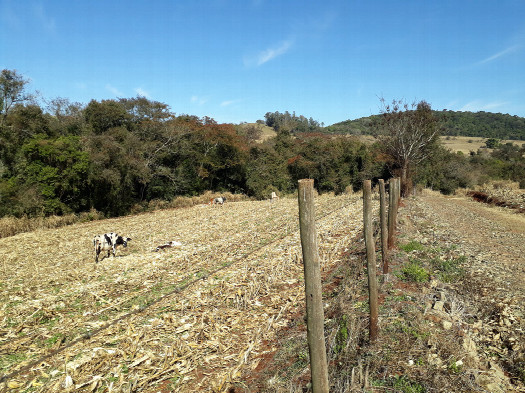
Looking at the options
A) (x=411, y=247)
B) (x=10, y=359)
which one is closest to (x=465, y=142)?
(x=411, y=247)

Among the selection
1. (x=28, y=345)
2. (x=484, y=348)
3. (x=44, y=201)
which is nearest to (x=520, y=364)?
(x=484, y=348)

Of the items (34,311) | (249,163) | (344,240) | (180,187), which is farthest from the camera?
(249,163)

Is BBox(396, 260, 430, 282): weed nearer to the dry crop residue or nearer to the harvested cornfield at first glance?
the dry crop residue

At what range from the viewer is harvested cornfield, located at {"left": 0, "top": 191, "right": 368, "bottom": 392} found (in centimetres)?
450

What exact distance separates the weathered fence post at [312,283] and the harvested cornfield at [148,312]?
68.8 inches

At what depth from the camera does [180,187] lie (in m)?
31.4

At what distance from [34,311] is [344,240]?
873 centimetres

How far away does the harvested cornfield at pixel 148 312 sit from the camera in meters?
4.50

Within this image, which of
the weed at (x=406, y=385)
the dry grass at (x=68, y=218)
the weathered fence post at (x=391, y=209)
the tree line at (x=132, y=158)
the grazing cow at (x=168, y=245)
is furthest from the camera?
the tree line at (x=132, y=158)

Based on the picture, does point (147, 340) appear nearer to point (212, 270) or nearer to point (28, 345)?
point (28, 345)

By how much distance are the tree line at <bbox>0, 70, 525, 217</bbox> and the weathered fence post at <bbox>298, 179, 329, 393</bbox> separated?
2182 centimetres

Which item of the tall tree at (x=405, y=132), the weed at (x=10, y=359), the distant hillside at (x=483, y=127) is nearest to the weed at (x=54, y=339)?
the weed at (x=10, y=359)

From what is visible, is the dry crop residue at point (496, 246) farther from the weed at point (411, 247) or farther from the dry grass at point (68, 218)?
the dry grass at point (68, 218)

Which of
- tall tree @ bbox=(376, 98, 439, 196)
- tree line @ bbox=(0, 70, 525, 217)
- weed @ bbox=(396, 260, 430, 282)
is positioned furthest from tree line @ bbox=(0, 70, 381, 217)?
weed @ bbox=(396, 260, 430, 282)
